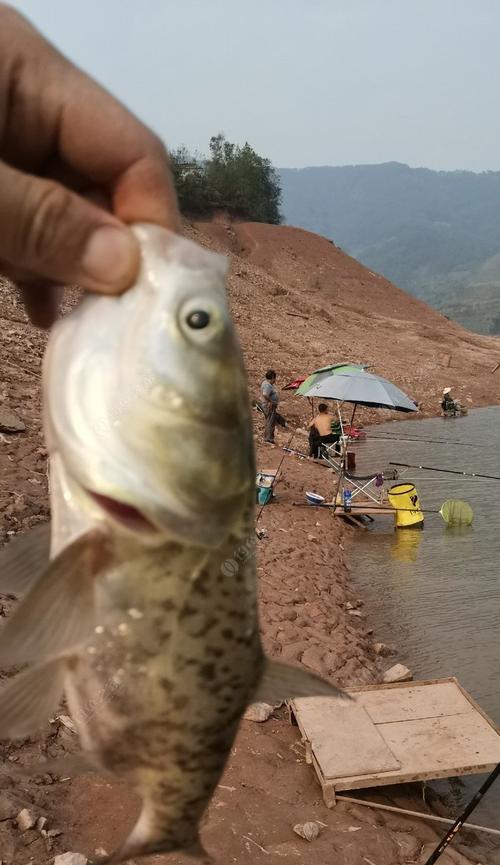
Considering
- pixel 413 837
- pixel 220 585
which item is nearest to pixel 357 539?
pixel 413 837

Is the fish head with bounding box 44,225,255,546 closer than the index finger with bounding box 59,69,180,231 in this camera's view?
Yes

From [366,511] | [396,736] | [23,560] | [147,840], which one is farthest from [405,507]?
[23,560]

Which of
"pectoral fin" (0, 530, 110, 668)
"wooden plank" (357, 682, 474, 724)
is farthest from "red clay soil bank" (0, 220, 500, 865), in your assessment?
"pectoral fin" (0, 530, 110, 668)

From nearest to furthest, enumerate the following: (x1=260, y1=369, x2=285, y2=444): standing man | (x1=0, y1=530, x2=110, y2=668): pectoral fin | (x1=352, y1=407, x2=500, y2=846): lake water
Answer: (x1=0, y1=530, x2=110, y2=668): pectoral fin, (x1=352, y1=407, x2=500, y2=846): lake water, (x1=260, y1=369, x2=285, y2=444): standing man

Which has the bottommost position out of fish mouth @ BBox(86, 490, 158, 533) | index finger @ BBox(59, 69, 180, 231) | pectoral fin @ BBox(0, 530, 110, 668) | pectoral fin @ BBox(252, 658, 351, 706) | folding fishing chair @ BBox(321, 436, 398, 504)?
folding fishing chair @ BBox(321, 436, 398, 504)

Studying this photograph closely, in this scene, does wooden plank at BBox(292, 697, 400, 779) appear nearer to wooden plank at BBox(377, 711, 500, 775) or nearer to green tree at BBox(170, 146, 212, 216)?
wooden plank at BBox(377, 711, 500, 775)

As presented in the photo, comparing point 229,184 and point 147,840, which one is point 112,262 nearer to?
point 147,840
